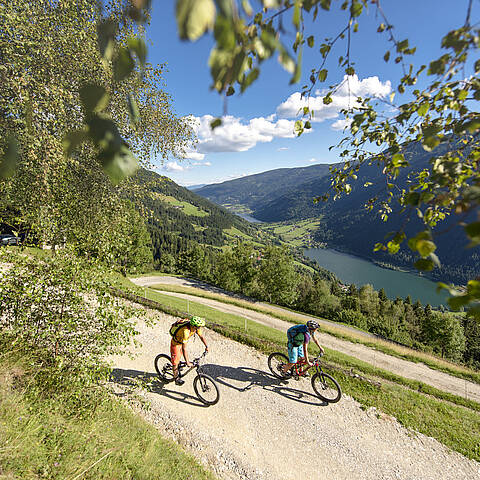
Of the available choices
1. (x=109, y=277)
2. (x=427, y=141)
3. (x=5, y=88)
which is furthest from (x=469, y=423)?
(x=5, y=88)

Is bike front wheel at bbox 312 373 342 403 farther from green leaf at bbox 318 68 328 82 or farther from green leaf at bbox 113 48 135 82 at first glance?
green leaf at bbox 113 48 135 82

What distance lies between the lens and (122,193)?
8469 millimetres

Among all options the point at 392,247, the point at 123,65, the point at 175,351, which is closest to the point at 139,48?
the point at 123,65

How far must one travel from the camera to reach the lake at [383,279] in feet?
388

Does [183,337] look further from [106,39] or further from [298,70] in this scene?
[298,70]

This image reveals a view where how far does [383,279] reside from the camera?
14250cm

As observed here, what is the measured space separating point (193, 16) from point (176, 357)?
26.1 feet

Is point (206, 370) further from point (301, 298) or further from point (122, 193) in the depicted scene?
point (301, 298)

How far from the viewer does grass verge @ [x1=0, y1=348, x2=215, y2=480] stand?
358 cm

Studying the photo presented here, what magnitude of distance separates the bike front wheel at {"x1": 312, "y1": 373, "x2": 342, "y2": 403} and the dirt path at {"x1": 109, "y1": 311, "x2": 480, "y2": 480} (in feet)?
0.69

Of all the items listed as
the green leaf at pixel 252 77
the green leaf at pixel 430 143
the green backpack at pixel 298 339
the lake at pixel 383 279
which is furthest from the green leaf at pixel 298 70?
the lake at pixel 383 279

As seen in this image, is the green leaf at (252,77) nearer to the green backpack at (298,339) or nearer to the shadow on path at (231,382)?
the green backpack at (298,339)

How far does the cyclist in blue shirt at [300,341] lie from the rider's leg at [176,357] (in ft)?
10.8

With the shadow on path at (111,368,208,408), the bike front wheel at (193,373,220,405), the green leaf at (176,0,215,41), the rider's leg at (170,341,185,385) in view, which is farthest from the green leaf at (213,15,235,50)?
the shadow on path at (111,368,208,408)
